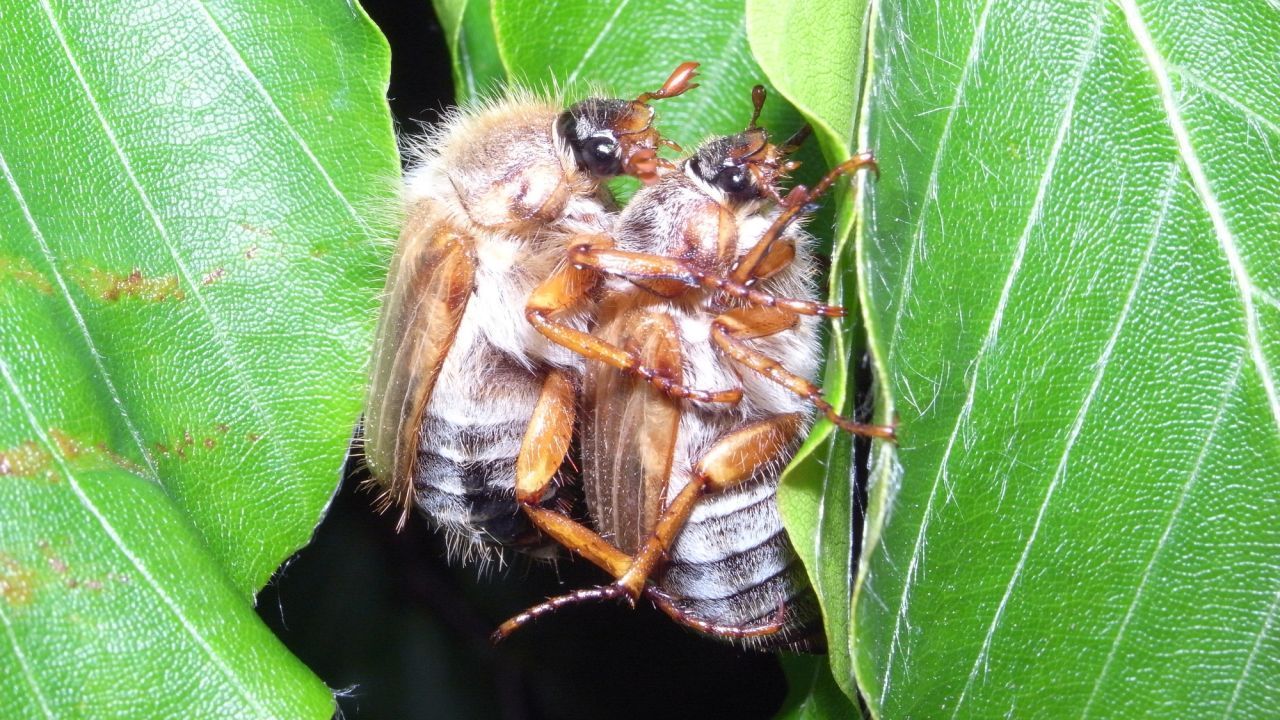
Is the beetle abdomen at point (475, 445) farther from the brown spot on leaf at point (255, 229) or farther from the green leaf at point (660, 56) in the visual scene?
the green leaf at point (660, 56)

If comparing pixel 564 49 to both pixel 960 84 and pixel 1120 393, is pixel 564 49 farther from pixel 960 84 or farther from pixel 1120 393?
pixel 1120 393

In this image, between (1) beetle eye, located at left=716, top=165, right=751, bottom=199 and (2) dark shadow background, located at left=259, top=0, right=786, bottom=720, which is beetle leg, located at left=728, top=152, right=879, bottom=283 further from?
(2) dark shadow background, located at left=259, top=0, right=786, bottom=720

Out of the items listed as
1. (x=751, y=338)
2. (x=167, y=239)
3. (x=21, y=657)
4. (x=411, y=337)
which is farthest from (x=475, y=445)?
(x=21, y=657)

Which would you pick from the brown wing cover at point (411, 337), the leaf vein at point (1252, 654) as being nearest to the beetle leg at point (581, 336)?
the brown wing cover at point (411, 337)

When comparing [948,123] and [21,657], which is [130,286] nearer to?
[21,657]

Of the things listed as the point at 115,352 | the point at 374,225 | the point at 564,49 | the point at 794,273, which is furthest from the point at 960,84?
the point at 115,352

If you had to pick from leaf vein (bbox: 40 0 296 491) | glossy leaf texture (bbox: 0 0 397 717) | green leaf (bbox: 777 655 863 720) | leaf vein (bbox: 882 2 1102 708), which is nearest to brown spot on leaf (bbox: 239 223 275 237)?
glossy leaf texture (bbox: 0 0 397 717)
